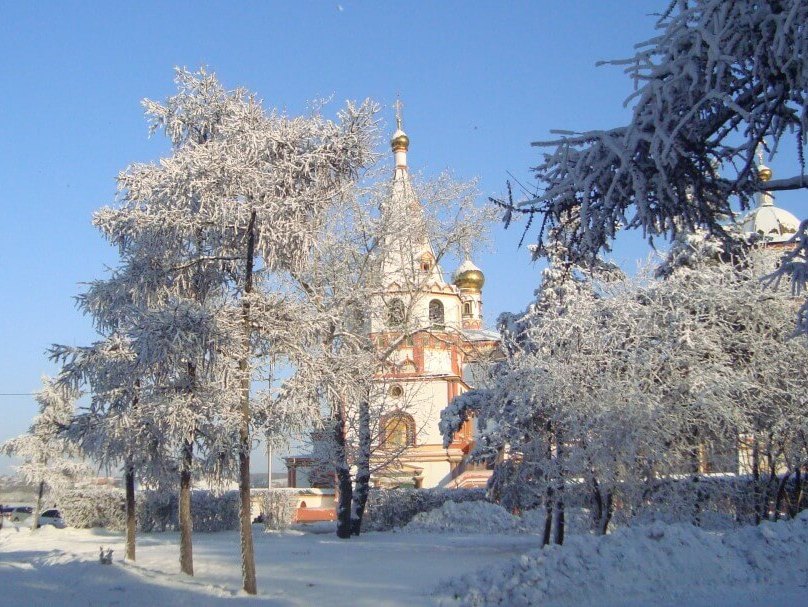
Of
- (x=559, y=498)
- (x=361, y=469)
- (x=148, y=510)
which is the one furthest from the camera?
(x=148, y=510)

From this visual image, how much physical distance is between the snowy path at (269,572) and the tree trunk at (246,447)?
0.44m

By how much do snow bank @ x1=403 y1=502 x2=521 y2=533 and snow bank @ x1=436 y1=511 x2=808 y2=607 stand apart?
52.6ft

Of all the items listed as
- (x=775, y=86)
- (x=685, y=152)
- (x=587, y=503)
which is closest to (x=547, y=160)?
(x=685, y=152)

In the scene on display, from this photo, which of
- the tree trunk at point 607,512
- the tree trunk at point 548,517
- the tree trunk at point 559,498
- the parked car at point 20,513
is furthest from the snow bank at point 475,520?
the parked car at point 20,513

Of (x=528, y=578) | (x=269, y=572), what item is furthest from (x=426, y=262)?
(x=528, y=578)

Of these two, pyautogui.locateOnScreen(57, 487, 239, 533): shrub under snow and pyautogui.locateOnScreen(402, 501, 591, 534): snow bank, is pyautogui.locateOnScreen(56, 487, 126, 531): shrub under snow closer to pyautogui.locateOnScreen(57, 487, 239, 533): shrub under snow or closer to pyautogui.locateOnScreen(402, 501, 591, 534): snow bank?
pyautogui.locateOnScreen(57, 487, 239, 533): shrub under snow

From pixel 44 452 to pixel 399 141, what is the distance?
66.7 feet

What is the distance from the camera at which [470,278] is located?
47.4 metres

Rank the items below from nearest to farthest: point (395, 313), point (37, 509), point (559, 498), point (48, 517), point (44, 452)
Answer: point (559, 498) < point (395, 313) < point (37, 509) < point (44, 452) < point (48, 517)

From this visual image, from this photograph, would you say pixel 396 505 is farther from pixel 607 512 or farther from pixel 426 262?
pixel 607 512

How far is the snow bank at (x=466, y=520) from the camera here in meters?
25.5

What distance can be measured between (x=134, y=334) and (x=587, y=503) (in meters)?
10.6

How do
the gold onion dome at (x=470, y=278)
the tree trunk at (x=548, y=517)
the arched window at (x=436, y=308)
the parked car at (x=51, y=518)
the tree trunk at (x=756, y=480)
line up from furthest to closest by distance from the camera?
the gold onion dome at (x=470, y=278) < the arched window at (x=436, y=308) < the parked car at (x=51, y=518) < the tree trunk at (x=756, y=480) < the tree trunk at (x=548, y=517)

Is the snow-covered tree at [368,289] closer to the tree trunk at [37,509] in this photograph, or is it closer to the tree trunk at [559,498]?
the tree trunk at [559,498]
